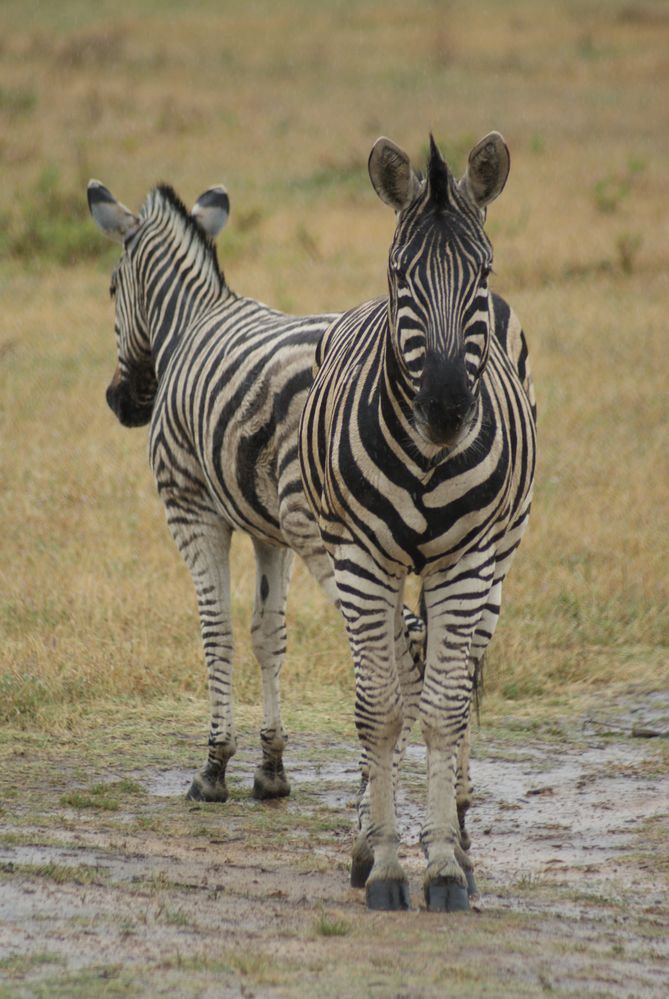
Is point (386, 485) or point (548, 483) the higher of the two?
point (548, 483)

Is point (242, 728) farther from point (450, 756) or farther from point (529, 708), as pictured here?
point (450, 756)

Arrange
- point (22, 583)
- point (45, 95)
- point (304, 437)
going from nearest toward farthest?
point (304, 437), point (22, 583), point (45, 95)

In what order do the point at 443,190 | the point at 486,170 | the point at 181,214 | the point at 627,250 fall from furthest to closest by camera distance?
the point at 627,250, the point at 181,214, the point at 486,170, the point at 443,190

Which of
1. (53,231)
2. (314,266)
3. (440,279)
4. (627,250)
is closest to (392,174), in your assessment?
(440,279)

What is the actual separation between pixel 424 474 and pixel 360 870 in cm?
139

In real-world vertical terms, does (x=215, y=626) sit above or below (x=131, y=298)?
below

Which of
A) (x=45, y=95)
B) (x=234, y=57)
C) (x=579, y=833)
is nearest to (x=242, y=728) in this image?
(x=579, y=833)

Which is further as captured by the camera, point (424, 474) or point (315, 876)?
point (315, 876)

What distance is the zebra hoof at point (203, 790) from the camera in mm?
6023

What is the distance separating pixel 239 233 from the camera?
17.6 meters

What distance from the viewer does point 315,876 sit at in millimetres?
4973

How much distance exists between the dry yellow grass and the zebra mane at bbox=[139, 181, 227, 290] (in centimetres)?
205

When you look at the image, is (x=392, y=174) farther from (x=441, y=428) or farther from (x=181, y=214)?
(x=181, y=214)

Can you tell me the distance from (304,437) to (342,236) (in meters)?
12.6
